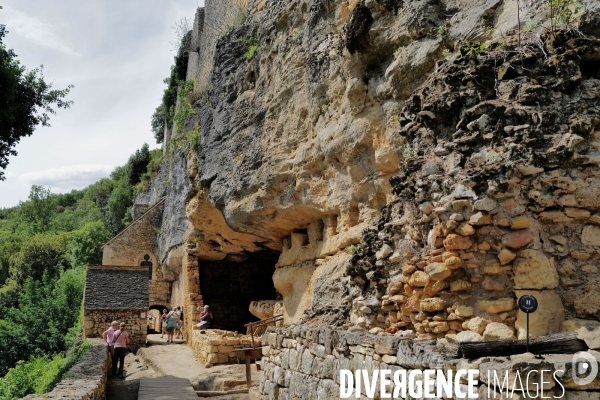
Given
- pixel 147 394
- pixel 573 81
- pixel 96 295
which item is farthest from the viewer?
pixel 96 295

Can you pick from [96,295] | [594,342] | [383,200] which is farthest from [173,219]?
[594,342]

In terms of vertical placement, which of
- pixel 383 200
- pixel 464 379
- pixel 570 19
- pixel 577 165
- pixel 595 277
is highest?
pixel 570 19

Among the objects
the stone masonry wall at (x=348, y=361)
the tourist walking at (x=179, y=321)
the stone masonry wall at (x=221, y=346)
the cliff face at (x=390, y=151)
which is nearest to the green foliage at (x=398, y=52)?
the cliff face at (x=390, y=151)

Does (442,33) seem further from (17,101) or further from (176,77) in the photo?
(176,77)

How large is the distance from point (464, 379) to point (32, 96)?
1251 centimetres

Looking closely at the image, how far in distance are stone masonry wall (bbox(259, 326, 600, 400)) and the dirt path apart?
2.40 meters

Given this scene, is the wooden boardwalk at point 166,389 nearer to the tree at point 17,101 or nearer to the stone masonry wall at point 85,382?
the stone masonry wall at point 85,382

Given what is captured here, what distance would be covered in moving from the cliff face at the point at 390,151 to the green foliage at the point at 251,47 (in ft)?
0.18

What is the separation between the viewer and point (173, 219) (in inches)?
744

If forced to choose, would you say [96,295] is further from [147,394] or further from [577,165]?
[577,165]

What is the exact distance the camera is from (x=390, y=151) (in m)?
8.31

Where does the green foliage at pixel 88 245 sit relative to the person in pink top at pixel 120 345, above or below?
above

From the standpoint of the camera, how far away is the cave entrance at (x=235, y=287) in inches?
703

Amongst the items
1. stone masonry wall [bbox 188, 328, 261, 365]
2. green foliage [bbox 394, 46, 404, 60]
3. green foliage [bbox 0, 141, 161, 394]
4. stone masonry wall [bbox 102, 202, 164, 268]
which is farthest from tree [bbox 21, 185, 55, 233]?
green foliage [bbox 394, 46, 404, 60]
